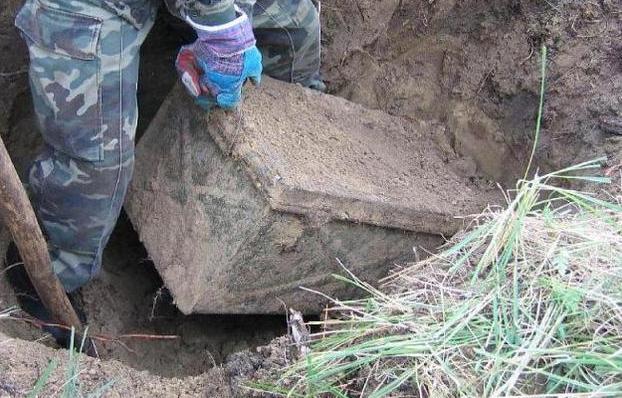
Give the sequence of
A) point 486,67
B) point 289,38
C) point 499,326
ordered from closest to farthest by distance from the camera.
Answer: point 499,326 < point 289,38 < point 486,67

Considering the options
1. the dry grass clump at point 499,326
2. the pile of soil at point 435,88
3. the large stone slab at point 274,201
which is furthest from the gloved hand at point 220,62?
the dry grass clump at point 499,326

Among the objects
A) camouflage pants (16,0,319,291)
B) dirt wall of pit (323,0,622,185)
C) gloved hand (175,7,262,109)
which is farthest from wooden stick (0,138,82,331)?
dirt wall of pit (323,0,622,185)

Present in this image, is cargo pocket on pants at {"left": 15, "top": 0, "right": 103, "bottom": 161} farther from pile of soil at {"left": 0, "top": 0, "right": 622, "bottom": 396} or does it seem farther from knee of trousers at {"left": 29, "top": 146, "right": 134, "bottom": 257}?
pile of soil at {"left": 0, "top": 0, "right": 622, "bottom": 396}

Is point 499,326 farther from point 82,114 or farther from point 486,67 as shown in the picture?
point 486,67

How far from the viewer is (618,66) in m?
3.00

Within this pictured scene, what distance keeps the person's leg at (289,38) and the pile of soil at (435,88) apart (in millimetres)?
296

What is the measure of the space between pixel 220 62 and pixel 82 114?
1.44 feet

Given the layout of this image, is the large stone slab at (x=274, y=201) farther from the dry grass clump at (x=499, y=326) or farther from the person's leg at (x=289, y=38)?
the dry grass clump at (x=499, y=326)

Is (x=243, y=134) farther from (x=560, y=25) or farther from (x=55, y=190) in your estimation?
(x=560, y=25)

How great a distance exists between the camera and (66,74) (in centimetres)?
218

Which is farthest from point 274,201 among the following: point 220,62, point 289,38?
point 289,38

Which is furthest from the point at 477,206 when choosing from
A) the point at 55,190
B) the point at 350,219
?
the point at 55,190

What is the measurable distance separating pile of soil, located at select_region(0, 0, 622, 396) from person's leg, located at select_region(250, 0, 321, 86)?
0.97 feet

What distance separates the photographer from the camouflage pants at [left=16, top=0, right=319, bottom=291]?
216cm
